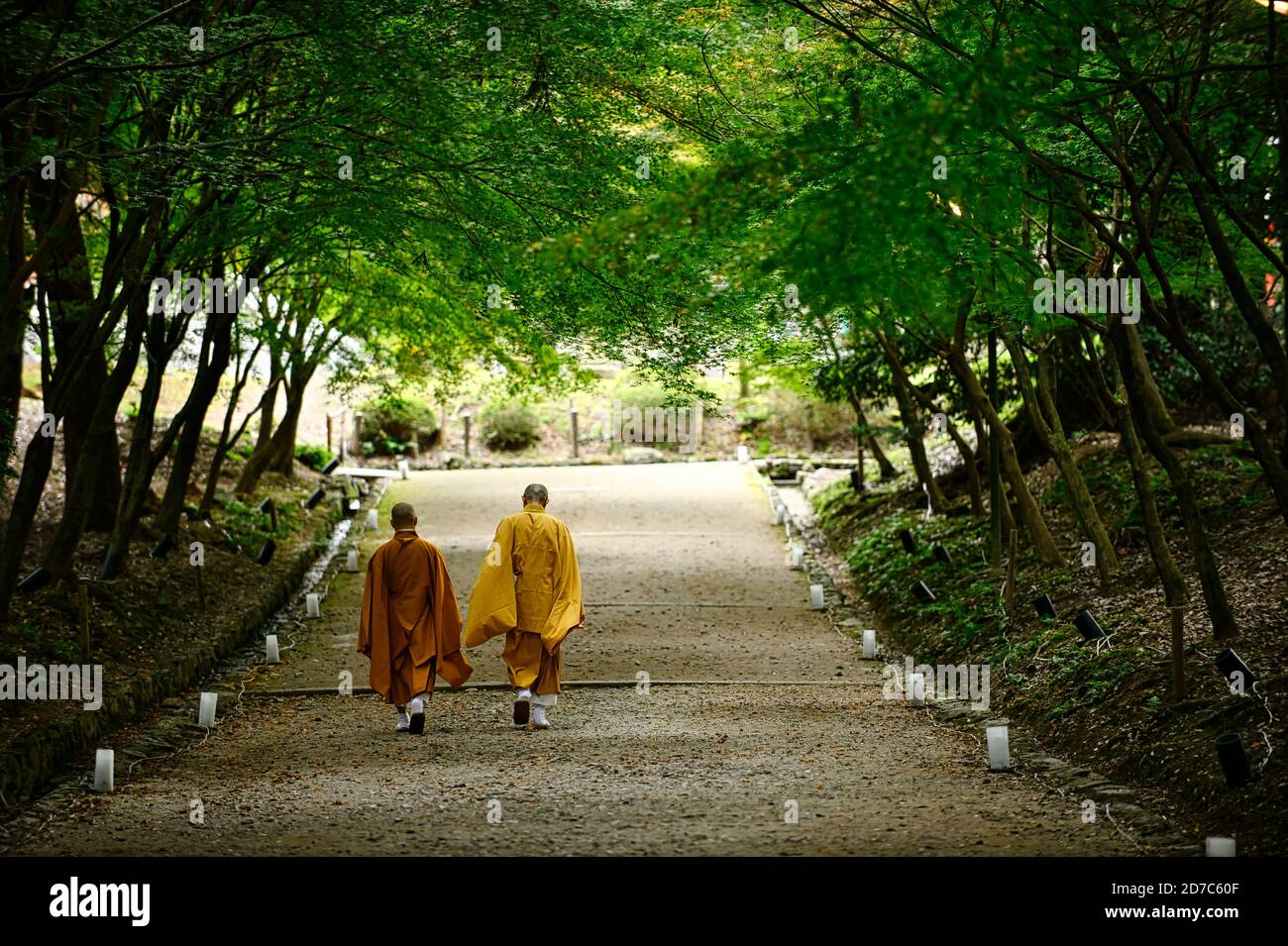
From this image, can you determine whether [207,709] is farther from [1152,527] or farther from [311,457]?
[311,457]

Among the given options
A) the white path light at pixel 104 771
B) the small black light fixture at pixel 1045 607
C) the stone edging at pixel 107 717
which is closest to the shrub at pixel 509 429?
the stone edging at pixel 107 717

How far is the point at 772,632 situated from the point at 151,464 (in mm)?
6687

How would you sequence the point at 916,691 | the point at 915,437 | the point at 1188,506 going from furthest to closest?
1. the point at 915,437
2. the point at 916,691
3. the point at 1188,506

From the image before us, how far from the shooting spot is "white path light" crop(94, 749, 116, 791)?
24.3ft

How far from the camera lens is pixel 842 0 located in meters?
8.66

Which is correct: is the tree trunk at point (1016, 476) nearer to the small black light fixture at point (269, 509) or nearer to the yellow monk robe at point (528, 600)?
the yellow monk robe at point (528, 600)

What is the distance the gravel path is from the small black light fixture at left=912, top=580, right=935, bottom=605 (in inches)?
39.3

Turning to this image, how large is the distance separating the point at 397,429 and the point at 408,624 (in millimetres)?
21535

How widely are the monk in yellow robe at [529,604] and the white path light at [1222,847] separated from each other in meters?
4.84

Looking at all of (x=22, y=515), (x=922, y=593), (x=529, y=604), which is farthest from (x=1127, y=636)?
(x=22, y=515)

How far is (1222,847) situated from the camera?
5480 mm

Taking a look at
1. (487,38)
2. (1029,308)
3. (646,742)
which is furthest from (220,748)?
(1029,308)

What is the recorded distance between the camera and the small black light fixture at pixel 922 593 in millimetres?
13320

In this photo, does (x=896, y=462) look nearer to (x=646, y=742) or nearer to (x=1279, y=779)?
(x=646, y=742)
